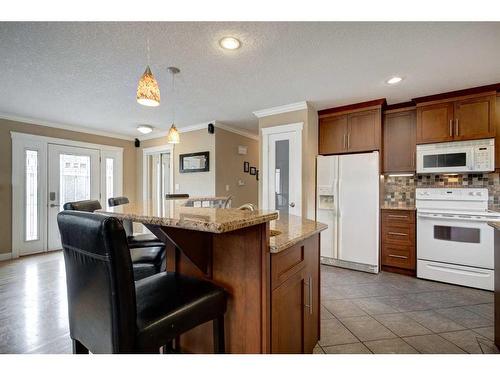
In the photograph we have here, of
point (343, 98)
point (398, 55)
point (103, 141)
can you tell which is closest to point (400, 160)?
point (343, 98)

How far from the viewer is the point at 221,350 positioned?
1143mm

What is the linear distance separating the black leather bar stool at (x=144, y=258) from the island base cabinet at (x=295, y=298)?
1.04 m

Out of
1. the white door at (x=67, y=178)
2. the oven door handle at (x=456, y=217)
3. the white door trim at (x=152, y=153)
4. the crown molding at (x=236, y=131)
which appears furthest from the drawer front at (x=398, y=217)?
the white door at (x=67, y=178)

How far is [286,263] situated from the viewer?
4.05 ft

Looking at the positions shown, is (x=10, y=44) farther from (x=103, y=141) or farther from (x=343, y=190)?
(x=343, y=190)

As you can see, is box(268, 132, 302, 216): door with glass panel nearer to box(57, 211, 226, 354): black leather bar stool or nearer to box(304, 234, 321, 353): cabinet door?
box(304, 234, 321, 353): cabinet door

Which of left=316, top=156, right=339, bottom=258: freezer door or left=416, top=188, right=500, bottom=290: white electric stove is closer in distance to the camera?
left=416, top=188, right=500, bottom=290: white electric stove

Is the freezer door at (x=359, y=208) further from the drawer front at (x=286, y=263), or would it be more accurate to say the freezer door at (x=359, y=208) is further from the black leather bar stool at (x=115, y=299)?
the black leather bar stool at (x=115, y=299)

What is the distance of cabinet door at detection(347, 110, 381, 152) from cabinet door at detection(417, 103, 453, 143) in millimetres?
513

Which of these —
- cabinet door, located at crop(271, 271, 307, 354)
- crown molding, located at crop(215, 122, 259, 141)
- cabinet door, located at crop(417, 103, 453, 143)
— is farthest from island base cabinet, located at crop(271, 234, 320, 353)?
crown molding, located at crop(215, 122, 259, 141)

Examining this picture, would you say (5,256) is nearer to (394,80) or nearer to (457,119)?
(394,80)

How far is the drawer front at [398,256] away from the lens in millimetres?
3215

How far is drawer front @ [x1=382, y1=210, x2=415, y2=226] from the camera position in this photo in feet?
10.6

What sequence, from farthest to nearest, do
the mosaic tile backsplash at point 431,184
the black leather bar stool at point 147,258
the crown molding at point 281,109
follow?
the crown molding at point 281,109 < the mosaic tile backsplash at point 431,184 < the black leather bar stool at point 147,258
